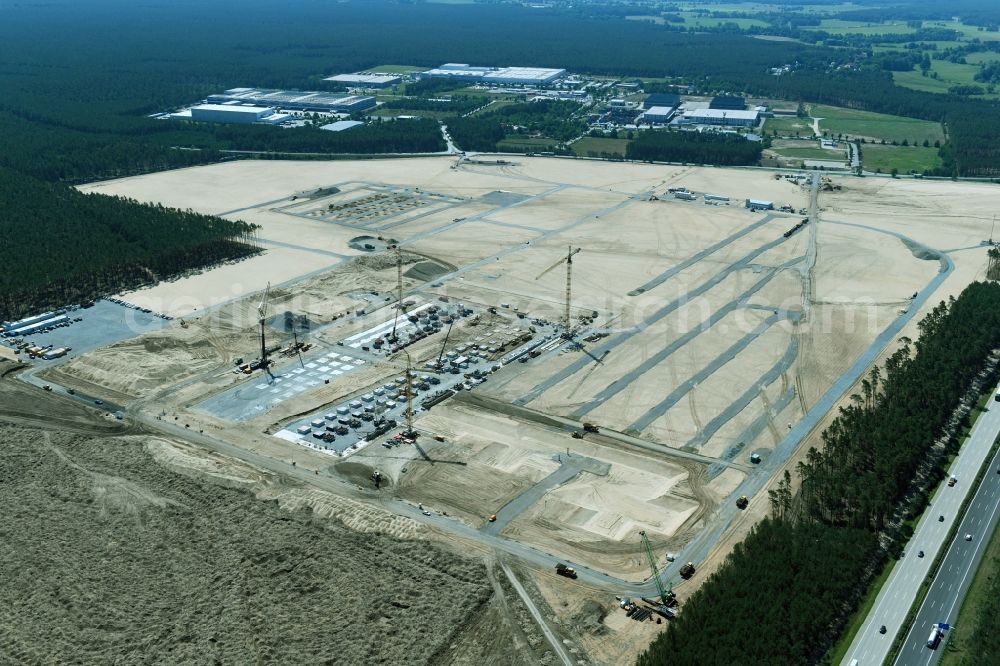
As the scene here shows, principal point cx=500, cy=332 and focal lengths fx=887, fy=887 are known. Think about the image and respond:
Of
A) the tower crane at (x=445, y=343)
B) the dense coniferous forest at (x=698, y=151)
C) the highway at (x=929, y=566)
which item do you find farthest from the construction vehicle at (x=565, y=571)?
the dense coniferous forest at (x=698, y=151)

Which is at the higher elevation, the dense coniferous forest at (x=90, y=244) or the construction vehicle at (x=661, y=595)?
the dense coniferous forest at (x=90, y=244)

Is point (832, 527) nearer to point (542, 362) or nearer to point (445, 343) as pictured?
point (542, 362)

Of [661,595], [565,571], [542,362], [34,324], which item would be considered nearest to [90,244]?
[34,324]

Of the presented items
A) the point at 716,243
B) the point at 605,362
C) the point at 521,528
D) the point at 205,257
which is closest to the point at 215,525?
the point at 521,528

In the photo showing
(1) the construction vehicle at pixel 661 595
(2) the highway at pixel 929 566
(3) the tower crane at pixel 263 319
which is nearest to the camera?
(2) the highway at pixel 929 566

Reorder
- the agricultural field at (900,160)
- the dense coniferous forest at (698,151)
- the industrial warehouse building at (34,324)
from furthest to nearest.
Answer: the dense coniferous forest at (698,151) → the agricultural field at (900,160) → the industrial warehouse building at (34,324)

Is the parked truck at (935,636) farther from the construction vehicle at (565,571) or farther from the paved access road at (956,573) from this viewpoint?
the construction vehicle at (565,571)
